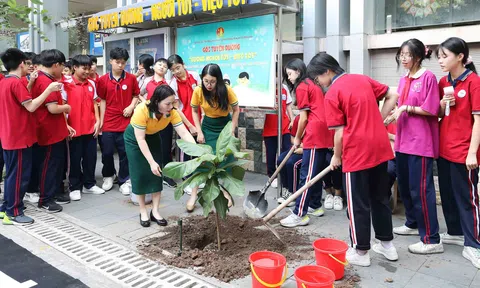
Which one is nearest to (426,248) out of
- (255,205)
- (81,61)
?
(255,205)

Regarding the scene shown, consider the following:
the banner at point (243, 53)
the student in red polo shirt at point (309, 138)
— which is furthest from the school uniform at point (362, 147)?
the banner at point (243, 53)

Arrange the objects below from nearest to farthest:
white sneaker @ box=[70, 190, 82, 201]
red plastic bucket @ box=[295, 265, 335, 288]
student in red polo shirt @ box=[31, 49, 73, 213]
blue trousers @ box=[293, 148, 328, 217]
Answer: red plastic bucket @ box=[295, 265, 335, 288], blue trousers @ box=[293, 148, 328, 217], student in red polo shirt @ box=[31, 49, 73, 213], white sneaker @ box=[70, 190, 82, 201]

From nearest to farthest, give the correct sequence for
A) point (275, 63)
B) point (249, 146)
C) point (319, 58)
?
point (319, 58), point (275, 63), point (249, 146)

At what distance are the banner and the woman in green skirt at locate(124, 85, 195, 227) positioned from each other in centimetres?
146

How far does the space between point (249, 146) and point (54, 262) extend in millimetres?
3742

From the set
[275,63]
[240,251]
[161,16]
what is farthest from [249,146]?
[240,251]

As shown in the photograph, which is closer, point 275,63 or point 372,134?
point 372,134

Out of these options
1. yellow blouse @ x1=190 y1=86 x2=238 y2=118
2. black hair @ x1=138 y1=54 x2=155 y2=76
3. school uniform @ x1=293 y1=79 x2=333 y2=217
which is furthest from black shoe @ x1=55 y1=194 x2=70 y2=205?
school uniform @ x1=293 y1=79 x2=333 y2=217

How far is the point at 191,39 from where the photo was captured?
20.7 ft

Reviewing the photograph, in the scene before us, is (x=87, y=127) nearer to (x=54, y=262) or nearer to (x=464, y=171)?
(x=54, y=262)

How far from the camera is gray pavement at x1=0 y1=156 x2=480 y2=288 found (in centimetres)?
311

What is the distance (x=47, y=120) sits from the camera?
16.2 ft

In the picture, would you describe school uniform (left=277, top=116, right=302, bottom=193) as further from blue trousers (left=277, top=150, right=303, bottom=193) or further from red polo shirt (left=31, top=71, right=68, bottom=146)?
red polo shirt (left=31, top=71, right=68, bottom=146)

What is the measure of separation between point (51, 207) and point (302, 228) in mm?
3008
